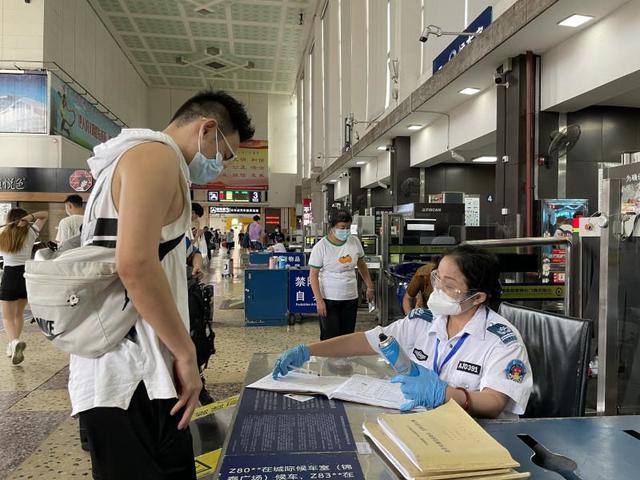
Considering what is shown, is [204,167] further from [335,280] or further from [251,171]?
[251,171]

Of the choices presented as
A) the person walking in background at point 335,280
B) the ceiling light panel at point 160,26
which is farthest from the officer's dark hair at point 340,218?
the ceiling light panel at point 160,26

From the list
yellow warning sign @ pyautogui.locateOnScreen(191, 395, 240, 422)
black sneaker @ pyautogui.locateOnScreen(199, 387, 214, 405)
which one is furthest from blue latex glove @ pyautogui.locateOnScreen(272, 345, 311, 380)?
black sneaker @ pyautogui.locateOnScreen(199, 387, 214, 405)

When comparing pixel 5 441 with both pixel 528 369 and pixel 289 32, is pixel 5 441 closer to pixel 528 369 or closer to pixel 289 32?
pixel 528 369

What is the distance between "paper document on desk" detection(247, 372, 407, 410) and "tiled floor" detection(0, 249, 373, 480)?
5.01ft

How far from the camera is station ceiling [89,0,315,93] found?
15227mm

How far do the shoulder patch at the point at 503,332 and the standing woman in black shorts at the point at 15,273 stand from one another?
427 cm

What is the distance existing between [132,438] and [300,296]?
527 centimetres

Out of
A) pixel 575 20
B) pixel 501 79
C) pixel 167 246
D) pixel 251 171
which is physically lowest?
pixel 167 246

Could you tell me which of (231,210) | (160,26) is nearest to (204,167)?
(160,26)

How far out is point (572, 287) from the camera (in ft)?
8.01

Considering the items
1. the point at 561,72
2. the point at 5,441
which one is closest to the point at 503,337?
the point at 5,441

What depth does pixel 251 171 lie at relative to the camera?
74.7 ft

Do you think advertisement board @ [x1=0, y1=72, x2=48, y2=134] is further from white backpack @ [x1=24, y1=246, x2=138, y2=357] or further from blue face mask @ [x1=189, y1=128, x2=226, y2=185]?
white backpack @ [x1=24, y1=246, x2=138, y2=357]

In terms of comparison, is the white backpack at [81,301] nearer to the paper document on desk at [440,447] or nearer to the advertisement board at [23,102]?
the paper document on desk at [440,447]
